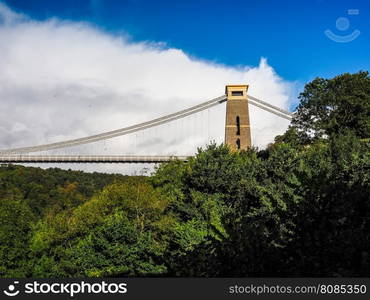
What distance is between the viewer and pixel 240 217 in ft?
39.8

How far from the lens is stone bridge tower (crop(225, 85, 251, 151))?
4256cm

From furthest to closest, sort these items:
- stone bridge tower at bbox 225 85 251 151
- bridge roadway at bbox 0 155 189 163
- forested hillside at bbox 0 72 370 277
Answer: bridge roadway at bbox 0 155 189 163
stone bridge tower at bbox 225 85 251 151
forested hillside at bbox 0 72 370 277

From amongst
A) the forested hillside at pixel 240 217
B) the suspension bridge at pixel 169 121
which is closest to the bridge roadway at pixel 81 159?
the suspension bridge at pixel 169 121

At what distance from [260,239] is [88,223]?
18093 mm

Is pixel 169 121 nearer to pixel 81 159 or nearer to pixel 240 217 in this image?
pixel 81 159

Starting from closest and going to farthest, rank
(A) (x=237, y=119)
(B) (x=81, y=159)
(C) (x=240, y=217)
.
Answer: (C) (x=240, y=217), (A) (x=237, y=119), (B) (x=81, y=159)

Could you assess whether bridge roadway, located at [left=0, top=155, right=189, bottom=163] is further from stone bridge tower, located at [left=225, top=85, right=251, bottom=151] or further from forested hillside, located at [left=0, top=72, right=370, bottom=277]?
forested hillside, located at [left=0, top=72, right=370, bottom=277]

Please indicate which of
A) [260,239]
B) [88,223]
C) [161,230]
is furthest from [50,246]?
[260,239]

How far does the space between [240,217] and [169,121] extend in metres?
50.9

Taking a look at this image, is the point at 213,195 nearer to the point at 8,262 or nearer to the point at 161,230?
the point at 161,230

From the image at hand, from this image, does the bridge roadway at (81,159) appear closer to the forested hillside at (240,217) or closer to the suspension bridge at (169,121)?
the suspension bridge at (169,121)

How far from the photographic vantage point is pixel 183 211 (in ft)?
73.1

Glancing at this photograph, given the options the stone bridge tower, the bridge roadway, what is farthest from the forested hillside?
the bridge roadway

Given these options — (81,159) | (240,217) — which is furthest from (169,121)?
(240,217)
